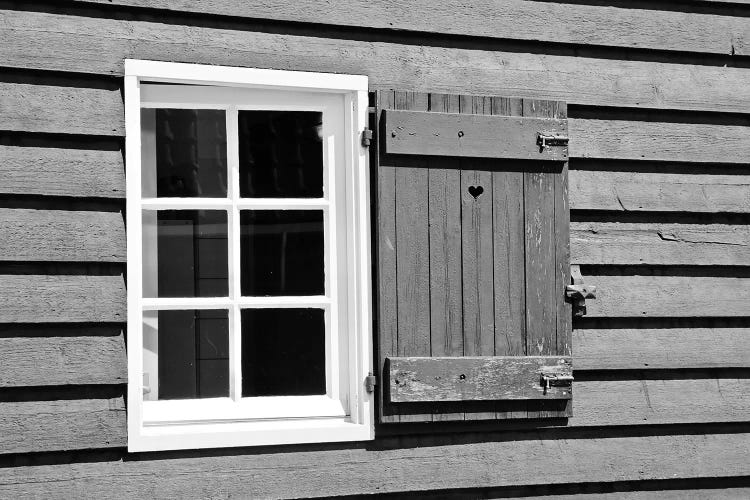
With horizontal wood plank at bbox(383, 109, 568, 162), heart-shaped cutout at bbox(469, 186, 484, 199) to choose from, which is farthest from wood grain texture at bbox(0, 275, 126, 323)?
heart-shaped cutout at bbox(469, 186, 484, 199)

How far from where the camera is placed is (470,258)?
10.8 ft

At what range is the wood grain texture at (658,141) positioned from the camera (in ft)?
11.6

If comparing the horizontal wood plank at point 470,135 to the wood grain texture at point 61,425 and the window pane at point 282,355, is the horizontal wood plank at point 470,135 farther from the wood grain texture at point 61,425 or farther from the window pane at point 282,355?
the wood grain texture at point 61,425

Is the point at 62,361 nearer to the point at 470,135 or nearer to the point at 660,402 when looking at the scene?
the point at 470,135

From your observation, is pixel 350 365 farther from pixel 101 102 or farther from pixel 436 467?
pixel 101 102

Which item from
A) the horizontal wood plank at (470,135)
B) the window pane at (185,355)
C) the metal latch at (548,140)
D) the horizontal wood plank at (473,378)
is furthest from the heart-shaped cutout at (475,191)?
the window pane at (185,355)

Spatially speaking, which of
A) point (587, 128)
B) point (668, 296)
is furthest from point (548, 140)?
point (668, 296)

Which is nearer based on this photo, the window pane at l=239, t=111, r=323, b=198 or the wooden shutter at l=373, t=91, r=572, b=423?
the wooden shutter at l=373, t=91, r=572, b=423

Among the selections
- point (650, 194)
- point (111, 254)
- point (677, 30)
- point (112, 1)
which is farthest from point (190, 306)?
point (677, 30)

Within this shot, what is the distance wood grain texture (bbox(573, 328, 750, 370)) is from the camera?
3504 mm

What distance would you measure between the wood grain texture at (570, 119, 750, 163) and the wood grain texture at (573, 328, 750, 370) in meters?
0.63

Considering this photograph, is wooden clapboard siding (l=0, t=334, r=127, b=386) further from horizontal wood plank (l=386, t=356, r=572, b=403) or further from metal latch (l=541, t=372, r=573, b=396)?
metal latch (l=541, t=372, r=573, b=396)

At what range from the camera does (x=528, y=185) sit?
132 inches

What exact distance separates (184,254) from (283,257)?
0.36 m
